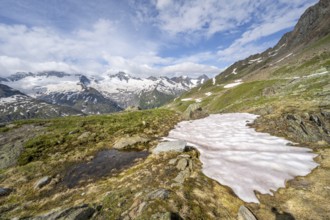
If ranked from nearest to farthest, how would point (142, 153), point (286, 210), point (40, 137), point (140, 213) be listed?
point (140, 213)
point (286, 210)
point (142, 153)
point (40, 137)

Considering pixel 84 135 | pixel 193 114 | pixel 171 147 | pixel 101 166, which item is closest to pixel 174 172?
pixel 171 147

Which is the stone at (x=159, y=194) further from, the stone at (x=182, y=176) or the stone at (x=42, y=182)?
the stone at (x=42, y=182)

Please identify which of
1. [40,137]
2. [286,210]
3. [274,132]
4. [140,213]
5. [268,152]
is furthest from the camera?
[40,137]

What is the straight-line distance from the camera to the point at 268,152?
17719 millimetres

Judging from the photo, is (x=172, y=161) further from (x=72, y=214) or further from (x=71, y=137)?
(x=71, y=137)

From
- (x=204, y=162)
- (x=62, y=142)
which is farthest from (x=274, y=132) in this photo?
(x=62, y=142)

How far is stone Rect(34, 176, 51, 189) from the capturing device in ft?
48.5

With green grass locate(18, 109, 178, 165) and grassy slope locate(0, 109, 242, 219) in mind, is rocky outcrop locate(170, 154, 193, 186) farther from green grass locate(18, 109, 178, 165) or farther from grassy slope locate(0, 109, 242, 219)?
green grass locate(18, 109, 178, 165)

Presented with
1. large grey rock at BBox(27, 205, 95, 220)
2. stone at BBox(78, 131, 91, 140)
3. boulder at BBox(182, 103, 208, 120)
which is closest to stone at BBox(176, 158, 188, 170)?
large grey rock at BBox(27, 205, 95, 220)

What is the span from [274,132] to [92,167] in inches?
843

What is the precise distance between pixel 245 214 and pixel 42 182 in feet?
49.7

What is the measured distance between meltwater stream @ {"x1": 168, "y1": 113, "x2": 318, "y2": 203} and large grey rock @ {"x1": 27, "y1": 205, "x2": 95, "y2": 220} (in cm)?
852

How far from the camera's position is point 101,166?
1784 centimetres

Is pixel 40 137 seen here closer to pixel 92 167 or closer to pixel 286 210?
pixel 92 167
